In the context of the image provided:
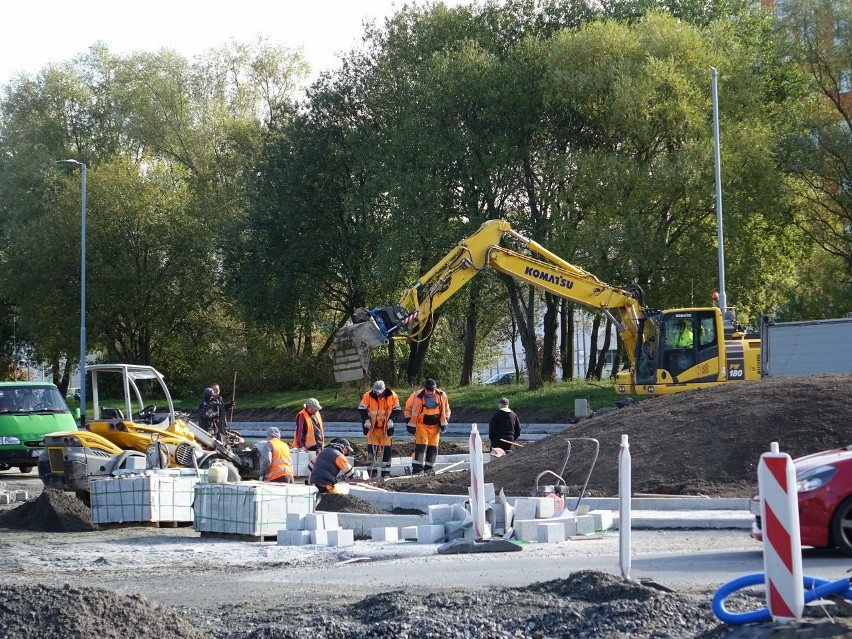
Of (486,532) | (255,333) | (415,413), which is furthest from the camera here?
(255,333)

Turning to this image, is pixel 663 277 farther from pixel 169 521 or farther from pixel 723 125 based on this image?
pixel 169 521

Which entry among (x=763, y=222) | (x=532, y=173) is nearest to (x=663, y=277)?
(x=763, y=222)

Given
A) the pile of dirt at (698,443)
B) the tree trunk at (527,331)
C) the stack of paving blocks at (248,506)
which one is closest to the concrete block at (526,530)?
the pile of dirt at (698,443)

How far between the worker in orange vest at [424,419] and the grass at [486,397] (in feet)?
51.1

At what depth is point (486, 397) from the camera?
128 ft

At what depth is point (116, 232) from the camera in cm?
5191

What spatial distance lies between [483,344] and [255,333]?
19.7 metres

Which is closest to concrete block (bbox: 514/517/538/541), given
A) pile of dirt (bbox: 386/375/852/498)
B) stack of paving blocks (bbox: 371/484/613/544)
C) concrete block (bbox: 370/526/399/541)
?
stack of paving blocks (bbox: 371/484/613/544)

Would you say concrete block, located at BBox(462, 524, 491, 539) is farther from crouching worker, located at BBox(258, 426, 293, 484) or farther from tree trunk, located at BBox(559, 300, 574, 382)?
tree trunk, located at BBox(559, 300, 574, 382)

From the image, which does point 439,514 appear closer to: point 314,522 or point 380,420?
point 314,522

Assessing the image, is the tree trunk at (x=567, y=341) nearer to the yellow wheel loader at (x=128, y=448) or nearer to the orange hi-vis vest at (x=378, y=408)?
the orange hi-vis vest at (x=378, y=408)

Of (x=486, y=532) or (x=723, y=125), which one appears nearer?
(x=486, y=532)

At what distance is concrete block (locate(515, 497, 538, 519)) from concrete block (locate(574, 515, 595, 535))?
487 millimetres

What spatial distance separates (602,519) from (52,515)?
280 inches
